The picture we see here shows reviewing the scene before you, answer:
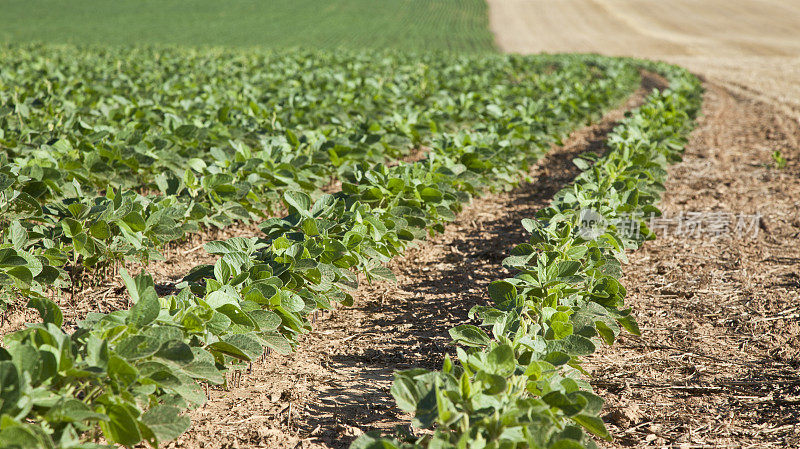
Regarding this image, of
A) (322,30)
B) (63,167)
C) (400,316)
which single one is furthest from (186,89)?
(322,30)

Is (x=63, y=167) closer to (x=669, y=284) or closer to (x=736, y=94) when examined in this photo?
(x=669, y=284)

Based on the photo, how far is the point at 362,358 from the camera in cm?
331

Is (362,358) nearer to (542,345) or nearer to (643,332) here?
(542,345)

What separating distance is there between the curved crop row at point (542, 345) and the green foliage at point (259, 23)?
3095 centimetres

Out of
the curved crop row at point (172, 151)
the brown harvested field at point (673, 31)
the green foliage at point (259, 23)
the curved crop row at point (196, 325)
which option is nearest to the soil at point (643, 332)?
the curved crop row at point (196, 325)

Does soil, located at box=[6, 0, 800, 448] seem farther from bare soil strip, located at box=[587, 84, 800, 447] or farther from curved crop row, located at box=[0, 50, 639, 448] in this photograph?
curved crop row, located at box=[0, 50, 639, 448]

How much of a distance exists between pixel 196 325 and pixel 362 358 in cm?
111

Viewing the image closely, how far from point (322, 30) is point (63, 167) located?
1549 inches

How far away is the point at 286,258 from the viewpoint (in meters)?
3.15

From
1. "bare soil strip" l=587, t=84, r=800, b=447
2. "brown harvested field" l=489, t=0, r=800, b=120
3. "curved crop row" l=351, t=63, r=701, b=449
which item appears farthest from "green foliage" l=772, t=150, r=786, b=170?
"brown harvested field" l=489, t=0, r=800, b=120

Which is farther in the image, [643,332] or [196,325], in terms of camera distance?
[643,332]

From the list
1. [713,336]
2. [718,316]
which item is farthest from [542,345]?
[718,316]

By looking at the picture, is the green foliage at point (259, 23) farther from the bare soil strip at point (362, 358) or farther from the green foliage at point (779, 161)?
the bare soil strip at point (362, 358)

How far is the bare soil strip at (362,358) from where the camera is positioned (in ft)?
8.65
